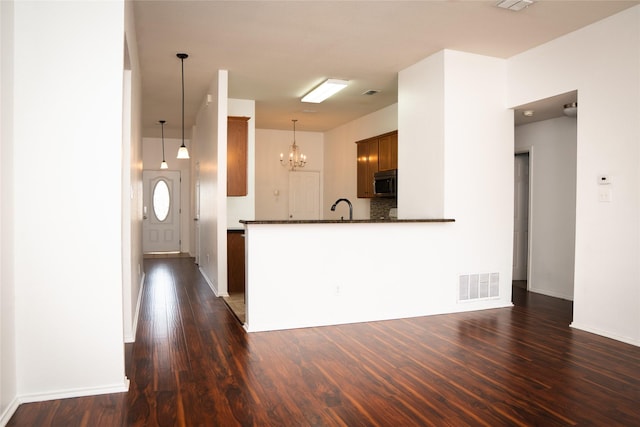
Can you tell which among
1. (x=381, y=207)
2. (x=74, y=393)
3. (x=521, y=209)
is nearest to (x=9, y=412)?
(x=74, y=393)

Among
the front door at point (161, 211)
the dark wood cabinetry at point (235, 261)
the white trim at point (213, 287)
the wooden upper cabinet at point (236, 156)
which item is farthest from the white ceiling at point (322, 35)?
the front door at point (161, 211)

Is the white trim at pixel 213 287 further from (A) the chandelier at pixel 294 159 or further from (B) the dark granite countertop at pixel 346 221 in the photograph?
(A) the chandelier at pixel 294 159

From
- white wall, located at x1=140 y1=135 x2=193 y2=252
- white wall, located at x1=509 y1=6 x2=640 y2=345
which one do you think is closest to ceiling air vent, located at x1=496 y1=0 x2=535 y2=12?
white wall, located at x1=509 y1=6 x2=640 y2=345

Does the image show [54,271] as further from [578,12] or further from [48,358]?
[578,12]

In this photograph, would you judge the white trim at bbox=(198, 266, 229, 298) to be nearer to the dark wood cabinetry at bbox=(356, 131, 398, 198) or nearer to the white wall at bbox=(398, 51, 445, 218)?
the white wall at bbox=(398, 51, 445, 218)

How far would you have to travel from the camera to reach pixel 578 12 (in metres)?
4.07

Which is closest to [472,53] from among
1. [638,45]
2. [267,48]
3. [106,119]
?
[638,45]

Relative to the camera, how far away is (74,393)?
2805 millimetres

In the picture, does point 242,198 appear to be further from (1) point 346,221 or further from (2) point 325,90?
(1) point 346,221

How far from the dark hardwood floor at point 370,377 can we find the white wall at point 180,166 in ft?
22.6

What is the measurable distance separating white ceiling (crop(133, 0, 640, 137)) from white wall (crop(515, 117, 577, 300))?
1.53 meters

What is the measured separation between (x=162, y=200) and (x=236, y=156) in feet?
16.9

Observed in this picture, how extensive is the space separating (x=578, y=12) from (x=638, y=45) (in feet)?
1.90

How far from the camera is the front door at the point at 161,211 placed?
11.4m
